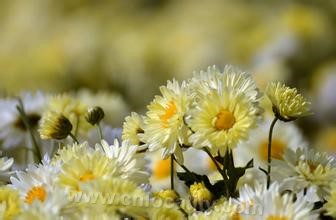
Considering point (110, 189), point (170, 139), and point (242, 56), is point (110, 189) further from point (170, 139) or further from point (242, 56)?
point (242, 56)

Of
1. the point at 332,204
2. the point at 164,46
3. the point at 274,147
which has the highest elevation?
the point at 164,46

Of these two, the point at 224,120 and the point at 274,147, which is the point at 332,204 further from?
the point at 274,147

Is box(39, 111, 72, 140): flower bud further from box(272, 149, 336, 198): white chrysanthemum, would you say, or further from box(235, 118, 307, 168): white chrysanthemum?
box(235, 118, 307, 168): white chrysanthemum

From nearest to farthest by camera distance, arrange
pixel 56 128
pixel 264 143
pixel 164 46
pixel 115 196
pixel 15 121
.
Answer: pixel 115 196
pixel 56 128
pixel 264 143
pixel 15 121
pixel 164 46

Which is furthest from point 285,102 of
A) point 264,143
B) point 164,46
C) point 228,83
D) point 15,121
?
point 164,46

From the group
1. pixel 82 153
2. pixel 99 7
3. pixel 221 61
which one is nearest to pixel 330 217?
pixel 82 153

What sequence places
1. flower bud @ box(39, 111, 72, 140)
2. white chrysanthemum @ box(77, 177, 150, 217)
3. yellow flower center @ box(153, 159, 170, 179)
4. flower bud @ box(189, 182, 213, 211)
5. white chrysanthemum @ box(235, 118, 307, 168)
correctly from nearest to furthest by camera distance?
1. white chrysanthemum @ box(77, 177, 150, 217)
2. flower bud @ box(189, 182, 213, 211)
3. flower bud @ box(39, 111, 72, 140)
4. white chrysanthemum @ box(235, 118, 307, 168)
5. yellow flower center @ box(153, 159, 170, 179)

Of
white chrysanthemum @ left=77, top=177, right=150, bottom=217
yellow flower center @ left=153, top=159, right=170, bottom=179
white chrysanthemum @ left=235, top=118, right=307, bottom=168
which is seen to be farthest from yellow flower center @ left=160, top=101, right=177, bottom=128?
yellow flower center @ left=153, top=159, right=170, bottom=179
